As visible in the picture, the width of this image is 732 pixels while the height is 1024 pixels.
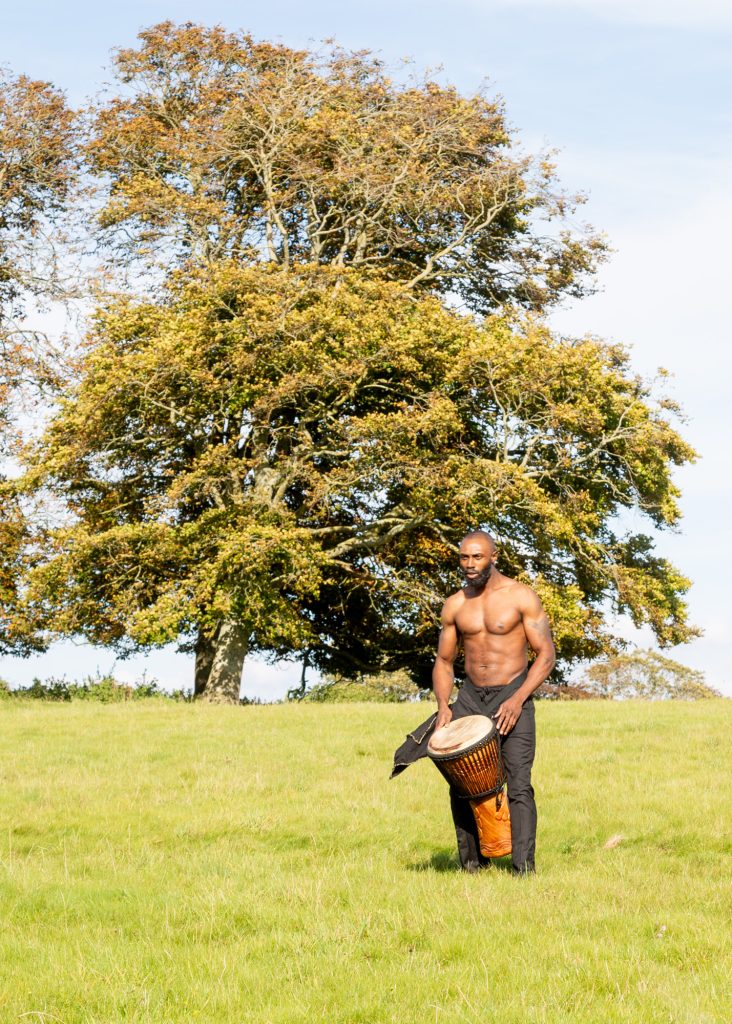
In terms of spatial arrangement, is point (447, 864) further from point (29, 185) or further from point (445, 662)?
point (29, 185)

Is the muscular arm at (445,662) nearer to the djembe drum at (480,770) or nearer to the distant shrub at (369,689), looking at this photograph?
the djembe drum at (480,770)

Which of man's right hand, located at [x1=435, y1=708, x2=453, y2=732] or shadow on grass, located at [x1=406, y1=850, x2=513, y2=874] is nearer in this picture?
man's right hand, located at [x1=435, y1=708, x2=453, y2=732]

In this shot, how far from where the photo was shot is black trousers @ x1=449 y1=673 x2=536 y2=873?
8773mm

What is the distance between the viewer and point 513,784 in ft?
28.9

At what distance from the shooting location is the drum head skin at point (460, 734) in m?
8.58

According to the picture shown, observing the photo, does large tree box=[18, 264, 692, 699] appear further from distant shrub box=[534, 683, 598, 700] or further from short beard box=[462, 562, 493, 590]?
short beard box=[462, 562, 493, 590]

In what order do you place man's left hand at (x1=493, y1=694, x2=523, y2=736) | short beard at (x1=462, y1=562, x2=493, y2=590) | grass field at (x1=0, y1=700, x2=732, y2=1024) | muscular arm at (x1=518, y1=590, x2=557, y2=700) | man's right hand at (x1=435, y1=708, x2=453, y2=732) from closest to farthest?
grass field at (x1=0, y1=700, x2=732, y2=1024), man's left hand at (x1=493, y1=694, x2=523, y2=736), muscular arm at (x1=518, y1=590, x2=557, y2=700), short beard at (x1=462, y1=562, x2=493, y2=590), man's right hand at (x1=435, y1=708, x2=453, y2=732)

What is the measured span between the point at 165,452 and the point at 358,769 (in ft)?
48.6

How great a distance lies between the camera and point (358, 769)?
15.1 meters

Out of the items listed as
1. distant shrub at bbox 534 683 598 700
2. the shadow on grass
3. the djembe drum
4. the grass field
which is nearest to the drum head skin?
the djembe drum

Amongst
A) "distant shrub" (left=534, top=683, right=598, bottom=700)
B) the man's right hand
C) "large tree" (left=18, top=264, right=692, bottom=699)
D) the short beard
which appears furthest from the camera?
"distant shrub" (left=534, top=683, right=598, bottom=700)

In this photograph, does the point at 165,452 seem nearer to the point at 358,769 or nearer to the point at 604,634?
the point at 604,634

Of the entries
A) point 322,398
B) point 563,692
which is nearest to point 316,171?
point 322,398

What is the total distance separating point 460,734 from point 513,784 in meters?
0.57
